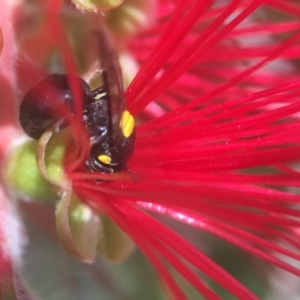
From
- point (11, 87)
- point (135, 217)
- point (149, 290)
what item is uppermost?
point (11, 87)

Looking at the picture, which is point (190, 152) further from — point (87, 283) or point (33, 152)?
point (87, 283)

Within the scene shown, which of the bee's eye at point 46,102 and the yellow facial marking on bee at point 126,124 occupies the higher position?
the bee's eye at point 46,102

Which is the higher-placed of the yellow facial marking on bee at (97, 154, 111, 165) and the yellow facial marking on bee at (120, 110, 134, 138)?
the yellow facial marking on bee at (120, 110, 134, 138)

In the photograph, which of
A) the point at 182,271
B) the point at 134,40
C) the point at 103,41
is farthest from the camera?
the point at 134,40

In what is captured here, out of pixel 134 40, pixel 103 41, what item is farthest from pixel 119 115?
pixel 134 40

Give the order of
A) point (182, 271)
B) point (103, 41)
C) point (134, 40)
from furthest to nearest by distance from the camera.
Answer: point (134, 40) < point (182, 271) < point (103, 41)
